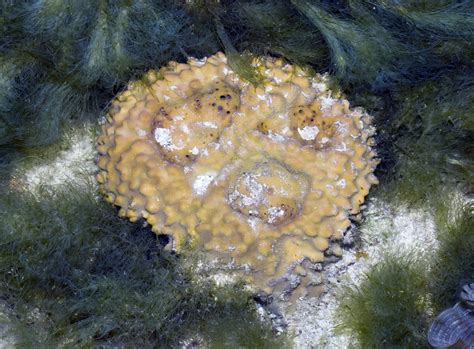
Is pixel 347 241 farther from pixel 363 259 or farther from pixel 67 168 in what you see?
pixel 67 168

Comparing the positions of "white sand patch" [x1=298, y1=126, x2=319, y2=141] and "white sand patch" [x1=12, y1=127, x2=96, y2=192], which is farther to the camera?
"white sand patch" [x1=12, y1=127, x2=96, y2=192]

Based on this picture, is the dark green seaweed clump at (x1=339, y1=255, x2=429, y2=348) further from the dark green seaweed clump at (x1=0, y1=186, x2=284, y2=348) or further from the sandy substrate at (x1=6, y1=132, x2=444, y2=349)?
the dark green seaweed clump at (x1=0, y1=186, x2=284, y2=348)

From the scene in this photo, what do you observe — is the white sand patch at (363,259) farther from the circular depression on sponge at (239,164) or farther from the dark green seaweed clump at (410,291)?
the circular depression on sponge at (239,164)

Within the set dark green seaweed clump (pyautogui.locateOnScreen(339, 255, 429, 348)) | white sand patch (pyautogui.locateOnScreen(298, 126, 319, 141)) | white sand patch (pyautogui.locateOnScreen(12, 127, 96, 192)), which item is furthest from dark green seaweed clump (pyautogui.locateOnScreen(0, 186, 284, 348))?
white sand patch (pyautogui.locateOnScreen(298, 126, 319, 141))

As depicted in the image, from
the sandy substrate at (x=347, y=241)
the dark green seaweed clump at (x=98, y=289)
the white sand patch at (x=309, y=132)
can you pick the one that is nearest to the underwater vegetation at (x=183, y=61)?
the dark green seaweed clump at (x=98, y=289)

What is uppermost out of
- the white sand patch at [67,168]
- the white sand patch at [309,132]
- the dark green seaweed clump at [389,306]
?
the white sand patch at [309,132]

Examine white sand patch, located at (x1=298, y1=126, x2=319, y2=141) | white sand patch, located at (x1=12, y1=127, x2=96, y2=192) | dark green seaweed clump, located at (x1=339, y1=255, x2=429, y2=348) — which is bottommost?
dark green seaweed clump, located at (x1=339, y1=255, x2=429, y2=348)

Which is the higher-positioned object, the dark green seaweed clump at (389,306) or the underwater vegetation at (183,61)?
the underwater vegetation at (183,61)

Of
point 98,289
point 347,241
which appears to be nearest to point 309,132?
point 347,241
